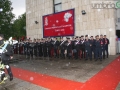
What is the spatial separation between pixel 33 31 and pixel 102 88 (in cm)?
1487

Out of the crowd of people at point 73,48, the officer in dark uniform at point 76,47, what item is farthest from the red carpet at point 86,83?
the officer in dark uniform at point 76,47

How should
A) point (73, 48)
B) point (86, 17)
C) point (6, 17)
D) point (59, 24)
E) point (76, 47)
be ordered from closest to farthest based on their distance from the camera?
point (76, 47) < point (73, 48) < point (86, 17) < point (59, 24) < point (6, 17)

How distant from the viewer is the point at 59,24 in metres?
15.7

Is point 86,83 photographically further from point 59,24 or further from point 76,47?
point 59,24

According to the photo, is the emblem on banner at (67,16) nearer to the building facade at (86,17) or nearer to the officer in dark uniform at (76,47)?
the building facade at (86,17)

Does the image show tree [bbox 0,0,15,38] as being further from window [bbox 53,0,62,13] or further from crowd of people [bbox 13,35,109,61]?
window [bbox 53,0,62,13]

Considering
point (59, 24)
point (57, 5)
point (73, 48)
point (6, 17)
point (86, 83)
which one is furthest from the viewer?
point (6, 17)

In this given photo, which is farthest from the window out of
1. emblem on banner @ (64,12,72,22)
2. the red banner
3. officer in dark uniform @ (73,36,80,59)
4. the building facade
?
officer in dark uniform @ (73,36,80,59)

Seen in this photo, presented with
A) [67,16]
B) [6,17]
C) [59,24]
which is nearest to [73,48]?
[67,16]

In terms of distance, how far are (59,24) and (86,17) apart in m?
3.07

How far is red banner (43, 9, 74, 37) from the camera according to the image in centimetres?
1481

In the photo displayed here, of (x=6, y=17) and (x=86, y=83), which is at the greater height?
(x=6, y=17)

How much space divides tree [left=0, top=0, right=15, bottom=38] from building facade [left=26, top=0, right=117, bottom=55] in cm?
536

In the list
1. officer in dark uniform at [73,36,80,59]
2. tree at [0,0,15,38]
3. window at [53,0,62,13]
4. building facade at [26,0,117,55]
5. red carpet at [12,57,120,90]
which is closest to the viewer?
red carpet at [12,57,120,90]
